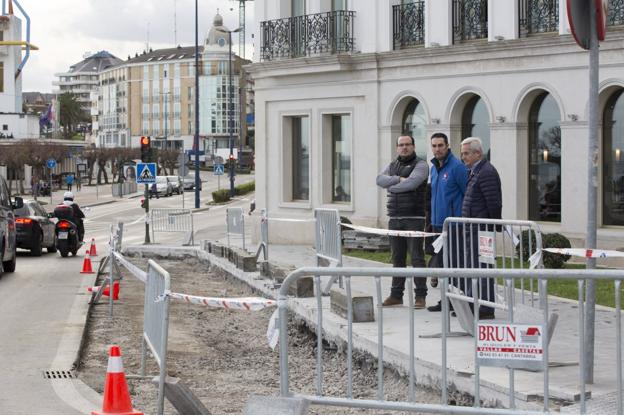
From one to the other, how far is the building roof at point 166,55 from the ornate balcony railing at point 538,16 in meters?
151

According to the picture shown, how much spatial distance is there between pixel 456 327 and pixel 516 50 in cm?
1411

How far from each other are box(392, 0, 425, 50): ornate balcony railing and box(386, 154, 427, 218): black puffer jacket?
13.4 meters

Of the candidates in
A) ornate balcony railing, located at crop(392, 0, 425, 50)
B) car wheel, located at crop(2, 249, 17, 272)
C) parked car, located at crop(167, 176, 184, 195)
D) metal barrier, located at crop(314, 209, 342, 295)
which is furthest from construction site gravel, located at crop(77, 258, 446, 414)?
parked car, located at crop(167, 176, 184, 195)

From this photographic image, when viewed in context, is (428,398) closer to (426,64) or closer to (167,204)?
(426,64)

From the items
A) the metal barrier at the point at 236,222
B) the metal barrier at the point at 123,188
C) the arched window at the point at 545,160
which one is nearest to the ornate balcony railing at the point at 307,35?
the metal barrier at the point at 236,222

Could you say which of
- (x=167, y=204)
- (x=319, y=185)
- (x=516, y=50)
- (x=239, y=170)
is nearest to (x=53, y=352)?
(x=516, y=50)

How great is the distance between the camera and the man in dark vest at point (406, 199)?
540 inches

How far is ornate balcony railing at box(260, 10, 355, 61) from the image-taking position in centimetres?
2880

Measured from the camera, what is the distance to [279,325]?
7.70 m

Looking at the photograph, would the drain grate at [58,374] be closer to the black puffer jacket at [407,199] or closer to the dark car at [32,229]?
the black puffer jacket at [407,199]

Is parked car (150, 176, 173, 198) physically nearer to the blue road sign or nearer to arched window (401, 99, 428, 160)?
the blue road sign

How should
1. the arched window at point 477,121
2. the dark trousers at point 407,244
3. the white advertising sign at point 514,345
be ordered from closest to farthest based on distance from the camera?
the white advertising sign at point 514,345, the dark trousers at point 407,244, the arched window at point 477,121

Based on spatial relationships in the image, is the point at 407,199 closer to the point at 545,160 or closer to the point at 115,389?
the point at 115,389

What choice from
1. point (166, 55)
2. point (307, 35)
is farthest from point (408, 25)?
point (166, 55)
